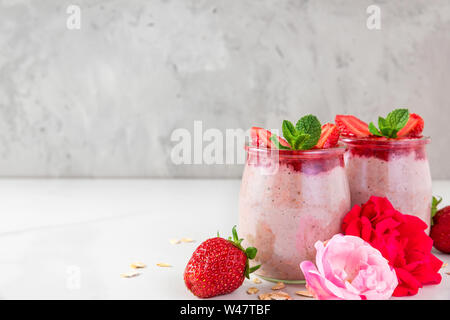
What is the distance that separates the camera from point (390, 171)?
64cm

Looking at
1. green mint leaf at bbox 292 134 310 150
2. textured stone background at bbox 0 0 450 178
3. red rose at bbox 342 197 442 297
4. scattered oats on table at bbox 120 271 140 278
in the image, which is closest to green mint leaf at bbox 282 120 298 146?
green mint leaf at bbox 292 134 310 150

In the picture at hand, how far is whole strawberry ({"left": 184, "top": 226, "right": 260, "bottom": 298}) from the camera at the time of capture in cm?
54

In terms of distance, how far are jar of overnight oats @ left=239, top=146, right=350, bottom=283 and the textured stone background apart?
0.72m

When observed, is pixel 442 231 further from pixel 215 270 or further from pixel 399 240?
pixel 215 270

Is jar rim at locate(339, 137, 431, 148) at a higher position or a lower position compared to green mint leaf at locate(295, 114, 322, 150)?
lower

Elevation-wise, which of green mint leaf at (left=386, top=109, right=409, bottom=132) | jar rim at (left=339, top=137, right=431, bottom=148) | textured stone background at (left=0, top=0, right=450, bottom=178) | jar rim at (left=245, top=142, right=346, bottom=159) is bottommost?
jar rim at (left=245, top=142, right=346, bottom=159)

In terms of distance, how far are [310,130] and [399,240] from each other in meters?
0.17

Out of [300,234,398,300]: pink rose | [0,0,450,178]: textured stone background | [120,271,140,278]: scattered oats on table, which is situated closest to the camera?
[300,234,398,300]: pink rose

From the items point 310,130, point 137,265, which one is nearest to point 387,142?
point 310,130

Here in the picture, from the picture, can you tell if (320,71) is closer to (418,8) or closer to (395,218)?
(418,8)

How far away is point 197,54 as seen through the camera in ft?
4.20

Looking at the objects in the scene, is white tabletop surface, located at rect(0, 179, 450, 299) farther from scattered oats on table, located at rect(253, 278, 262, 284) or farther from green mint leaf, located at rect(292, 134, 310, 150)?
green mint leaf, located at rect(292, 134, 310, 150)
